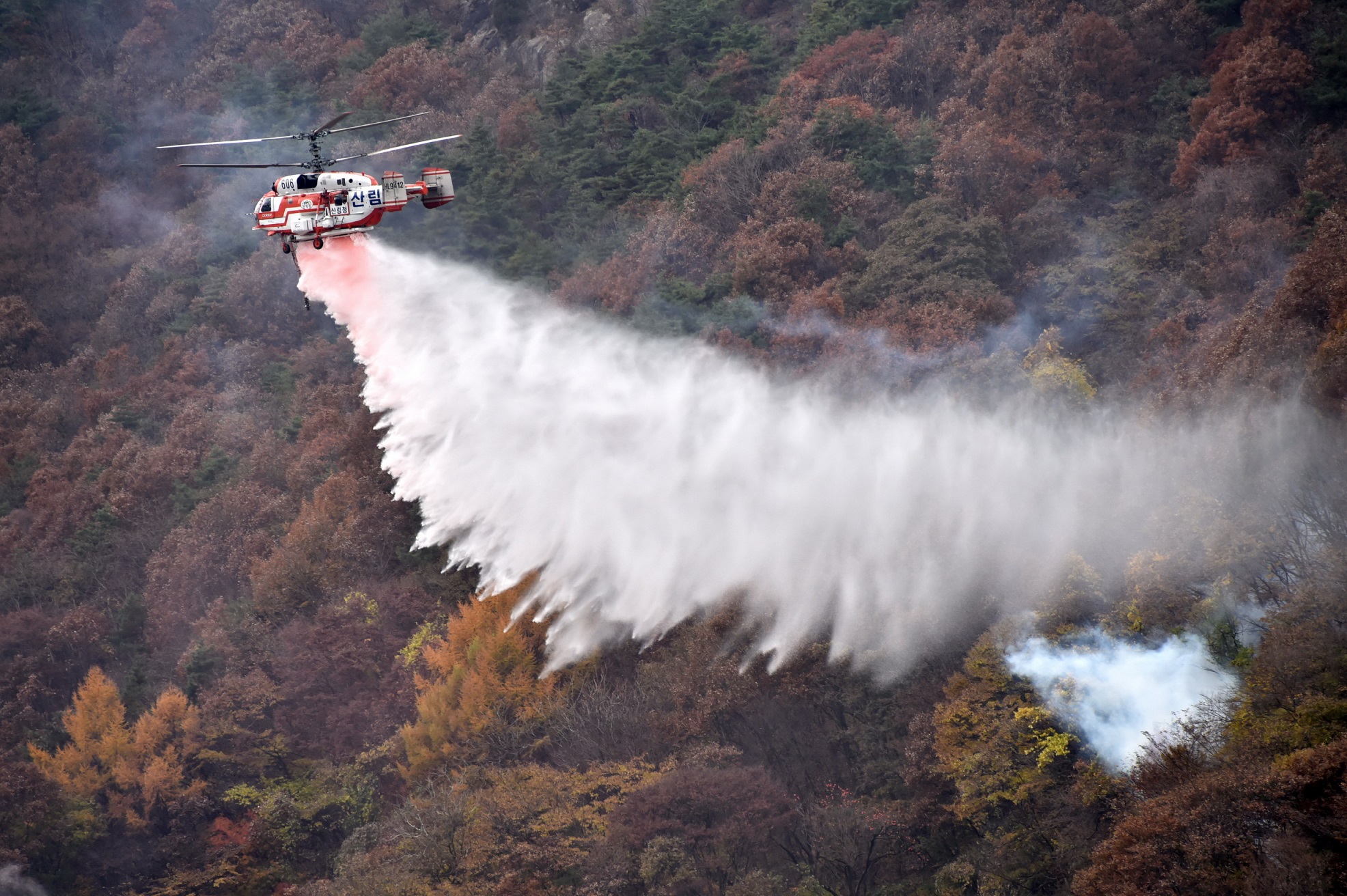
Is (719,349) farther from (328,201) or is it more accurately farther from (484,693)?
(328,201)

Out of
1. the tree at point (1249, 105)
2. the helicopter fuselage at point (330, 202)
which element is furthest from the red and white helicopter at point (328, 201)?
the tree at point (1249, 105)

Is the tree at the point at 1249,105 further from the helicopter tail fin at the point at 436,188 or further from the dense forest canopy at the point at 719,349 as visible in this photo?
the helicopter tail fin at the point at 436,188

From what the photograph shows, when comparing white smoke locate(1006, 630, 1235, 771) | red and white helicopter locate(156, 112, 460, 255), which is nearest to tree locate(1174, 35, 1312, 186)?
white smoke locate(1006, 630, 1235, 771)

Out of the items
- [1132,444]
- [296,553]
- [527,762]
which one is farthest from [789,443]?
[296,553]

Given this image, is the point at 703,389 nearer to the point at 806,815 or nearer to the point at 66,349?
the point at 806,815

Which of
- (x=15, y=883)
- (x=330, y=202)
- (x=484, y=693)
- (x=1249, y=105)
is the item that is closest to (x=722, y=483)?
(x=484, y=693)

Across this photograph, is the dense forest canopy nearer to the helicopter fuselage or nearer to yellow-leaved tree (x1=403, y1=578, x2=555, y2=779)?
yellow-leaved tree (x1=403, y1=578, x2=555, y2=779)
